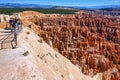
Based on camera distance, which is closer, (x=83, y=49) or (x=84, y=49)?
(x=83, y=49)

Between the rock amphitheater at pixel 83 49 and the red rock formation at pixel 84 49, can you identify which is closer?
the rock amphitheater at pixel 83 49

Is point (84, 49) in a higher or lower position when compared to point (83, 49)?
lower

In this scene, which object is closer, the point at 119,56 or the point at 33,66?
the point at 33,66

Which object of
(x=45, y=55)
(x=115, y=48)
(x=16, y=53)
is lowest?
(x=115, y=48)

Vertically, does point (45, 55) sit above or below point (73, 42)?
above

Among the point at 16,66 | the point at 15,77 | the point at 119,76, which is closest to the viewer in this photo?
the point at 15,77

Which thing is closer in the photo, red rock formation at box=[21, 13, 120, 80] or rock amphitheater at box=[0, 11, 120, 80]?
rock amphitheater at box=[0, 11, 120, 80]

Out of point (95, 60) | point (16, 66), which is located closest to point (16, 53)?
point (16, 66)

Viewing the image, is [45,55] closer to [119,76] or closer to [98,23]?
[119,76]

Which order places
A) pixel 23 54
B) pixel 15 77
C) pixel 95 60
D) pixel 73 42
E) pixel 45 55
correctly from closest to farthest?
pixel 15 77
pixel 23 54
pixel 45 55
pixel 95 60
pixel 73 42
